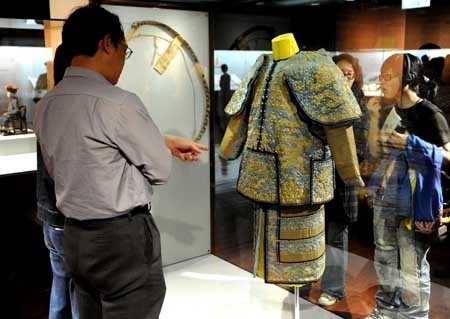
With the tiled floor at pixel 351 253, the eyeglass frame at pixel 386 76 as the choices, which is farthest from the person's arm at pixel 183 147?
the tiled floor at pixel 351 253

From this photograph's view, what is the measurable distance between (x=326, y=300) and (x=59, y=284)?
135cm

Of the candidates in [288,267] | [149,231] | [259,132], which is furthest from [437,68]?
[149,231]

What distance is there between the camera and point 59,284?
2186 millimetres

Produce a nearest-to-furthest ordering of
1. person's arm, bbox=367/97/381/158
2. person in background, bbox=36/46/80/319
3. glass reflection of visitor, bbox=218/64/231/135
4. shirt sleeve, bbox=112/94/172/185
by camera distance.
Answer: shirt sleeve, bbox=112/94/172/185
person in background, bbox=36/46/80/319
person's arm, bbox=367/97/381/158
glass reflection of visitor, bbox=218/64/231/135

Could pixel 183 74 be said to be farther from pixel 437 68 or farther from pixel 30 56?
pixel 437 68

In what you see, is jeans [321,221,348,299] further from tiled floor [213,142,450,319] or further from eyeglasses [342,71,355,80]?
eyeglasses [342,71,355,80]

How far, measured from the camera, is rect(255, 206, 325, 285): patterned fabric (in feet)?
6.50

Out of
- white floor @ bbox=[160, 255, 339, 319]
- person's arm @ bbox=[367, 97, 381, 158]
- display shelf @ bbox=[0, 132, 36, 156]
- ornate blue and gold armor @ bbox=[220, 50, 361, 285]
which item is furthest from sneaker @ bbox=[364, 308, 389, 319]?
display shelf @ bbox=[0, 132, 36, 156]

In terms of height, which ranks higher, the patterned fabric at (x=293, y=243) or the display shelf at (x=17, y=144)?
the display shelf at (x=17, y=144)

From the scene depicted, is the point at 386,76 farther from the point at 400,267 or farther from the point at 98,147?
the point at 98,147

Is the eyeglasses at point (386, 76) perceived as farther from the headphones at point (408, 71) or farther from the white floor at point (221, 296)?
the white floor at point (221, 296)

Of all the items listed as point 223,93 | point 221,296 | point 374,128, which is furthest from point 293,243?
point 223,93

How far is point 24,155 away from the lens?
8.83ft

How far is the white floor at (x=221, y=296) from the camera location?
8.57 feet
